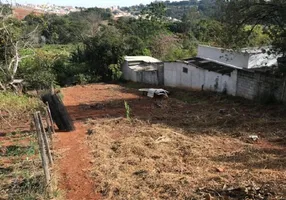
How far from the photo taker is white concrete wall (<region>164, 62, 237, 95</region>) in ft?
50.2

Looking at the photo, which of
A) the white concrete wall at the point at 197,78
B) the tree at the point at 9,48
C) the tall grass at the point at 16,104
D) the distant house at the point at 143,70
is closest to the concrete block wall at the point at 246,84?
the white concrete wall at the point at 197,78

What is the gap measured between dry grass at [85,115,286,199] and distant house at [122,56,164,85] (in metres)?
11.5

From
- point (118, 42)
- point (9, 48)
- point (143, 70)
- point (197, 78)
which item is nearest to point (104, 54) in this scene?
point (118, 42)

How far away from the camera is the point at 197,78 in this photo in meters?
17.6

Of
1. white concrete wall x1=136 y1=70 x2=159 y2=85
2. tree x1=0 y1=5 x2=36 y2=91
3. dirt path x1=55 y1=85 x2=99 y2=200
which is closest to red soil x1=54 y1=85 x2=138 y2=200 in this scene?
dirt path x1=55 y1=85 x2=99 y2=200

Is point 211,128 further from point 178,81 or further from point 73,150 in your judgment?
point 178,81

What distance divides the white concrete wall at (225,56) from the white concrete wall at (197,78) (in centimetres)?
124

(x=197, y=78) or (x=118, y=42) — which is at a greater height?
(x=118, y=42)

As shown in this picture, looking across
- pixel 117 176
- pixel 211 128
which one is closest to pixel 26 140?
pixel 117 176

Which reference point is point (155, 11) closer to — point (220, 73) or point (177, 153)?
point (220, 73)

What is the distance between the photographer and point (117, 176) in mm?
6527

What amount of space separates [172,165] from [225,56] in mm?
12000

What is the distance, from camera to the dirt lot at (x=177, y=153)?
577 cm

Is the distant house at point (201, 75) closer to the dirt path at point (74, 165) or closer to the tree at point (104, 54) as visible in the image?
the tree at point (104, 54)
